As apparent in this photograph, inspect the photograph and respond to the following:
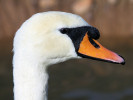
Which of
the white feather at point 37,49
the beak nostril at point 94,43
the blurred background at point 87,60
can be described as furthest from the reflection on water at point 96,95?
the white feather at point 37,49

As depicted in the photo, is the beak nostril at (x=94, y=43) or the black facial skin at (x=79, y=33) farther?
the beak nostril at (x=94, y=43)

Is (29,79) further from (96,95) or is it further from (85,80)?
(85,80)

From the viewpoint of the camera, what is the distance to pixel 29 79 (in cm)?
312

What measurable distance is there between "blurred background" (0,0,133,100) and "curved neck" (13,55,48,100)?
3348 millimetres

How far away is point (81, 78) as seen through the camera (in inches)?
274

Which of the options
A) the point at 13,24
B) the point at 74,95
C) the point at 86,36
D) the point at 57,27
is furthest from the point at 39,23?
the point at 13,24

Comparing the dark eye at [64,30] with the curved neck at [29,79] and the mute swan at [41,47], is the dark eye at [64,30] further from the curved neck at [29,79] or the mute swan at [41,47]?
the curved neck at [29,79]

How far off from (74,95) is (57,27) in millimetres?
3579

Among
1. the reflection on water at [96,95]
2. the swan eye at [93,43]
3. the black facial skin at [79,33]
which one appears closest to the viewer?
the black facial skin at [79,33]

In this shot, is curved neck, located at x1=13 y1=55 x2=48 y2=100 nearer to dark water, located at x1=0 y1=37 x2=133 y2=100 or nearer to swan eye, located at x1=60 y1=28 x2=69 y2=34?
swan eye, located at x1=60 y1=28 x2=69 y2=34

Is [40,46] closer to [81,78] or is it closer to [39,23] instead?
[39,23]

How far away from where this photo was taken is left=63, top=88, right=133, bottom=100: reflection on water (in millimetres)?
6523

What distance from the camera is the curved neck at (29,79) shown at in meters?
3.07

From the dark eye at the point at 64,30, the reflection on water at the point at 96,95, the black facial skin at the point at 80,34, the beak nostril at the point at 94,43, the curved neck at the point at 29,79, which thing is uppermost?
the dark eye at the point at 64,30
